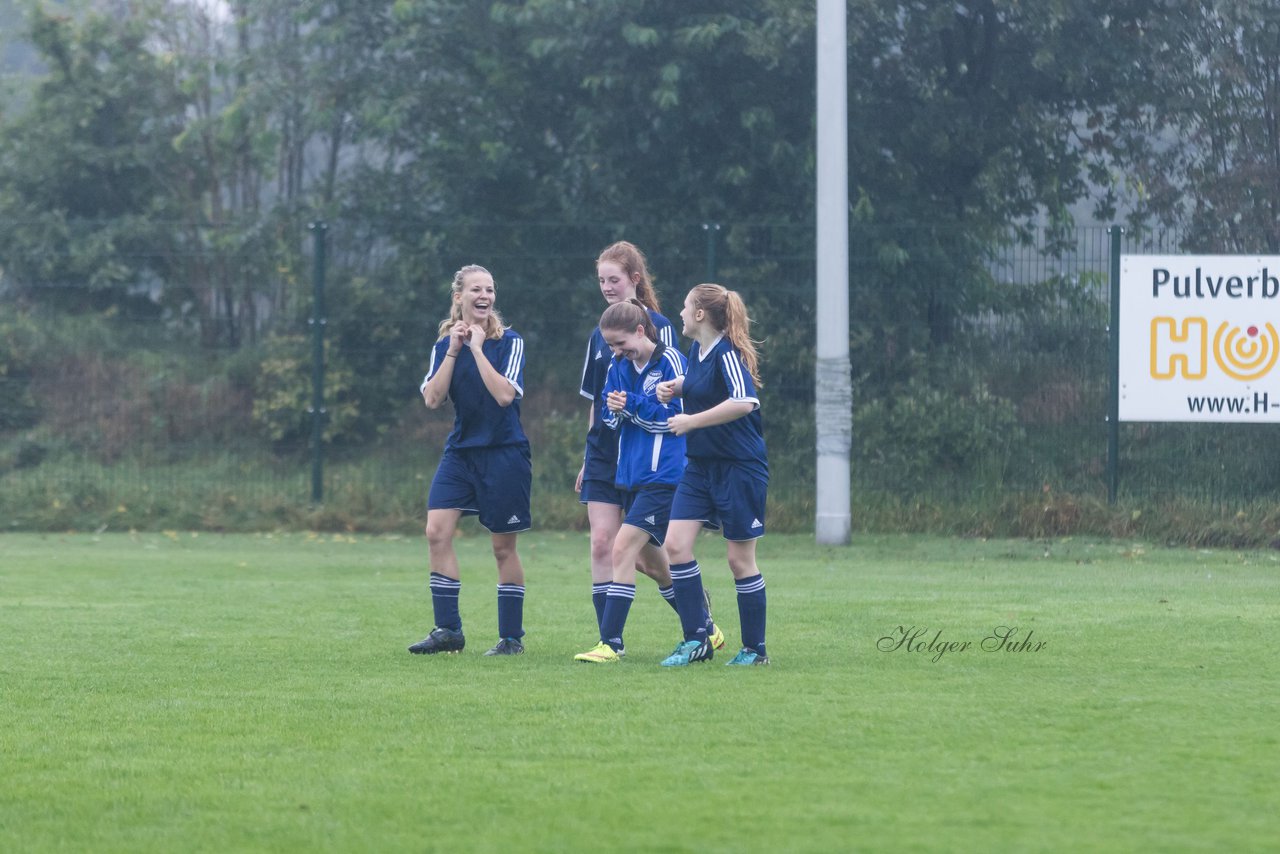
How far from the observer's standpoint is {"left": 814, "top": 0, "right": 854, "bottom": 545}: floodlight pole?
1391 cm

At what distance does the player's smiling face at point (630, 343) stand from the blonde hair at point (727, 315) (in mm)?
342

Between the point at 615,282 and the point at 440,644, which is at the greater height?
the point at 615,282

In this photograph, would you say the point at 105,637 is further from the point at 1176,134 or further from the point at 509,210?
the point at 1176,134

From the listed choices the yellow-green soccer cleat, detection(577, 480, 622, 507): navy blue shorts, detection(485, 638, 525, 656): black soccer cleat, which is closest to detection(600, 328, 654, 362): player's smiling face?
detection(577, 480, 622, 507): navy blue shorts

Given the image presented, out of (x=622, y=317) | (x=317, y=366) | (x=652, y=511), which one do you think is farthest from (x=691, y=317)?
(x=317, y=366)

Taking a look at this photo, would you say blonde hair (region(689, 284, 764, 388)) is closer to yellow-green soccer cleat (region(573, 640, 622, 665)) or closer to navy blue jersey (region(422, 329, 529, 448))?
navy blue jersey (region(422, 329, 529, 448))

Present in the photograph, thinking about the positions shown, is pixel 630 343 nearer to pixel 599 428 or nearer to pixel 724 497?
pixel 599 428

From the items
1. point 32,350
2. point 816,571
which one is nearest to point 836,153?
point 816,571

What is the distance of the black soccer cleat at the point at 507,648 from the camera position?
7758mm

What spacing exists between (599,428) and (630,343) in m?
0.53

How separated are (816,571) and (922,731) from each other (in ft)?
21.1

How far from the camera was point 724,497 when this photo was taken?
7.29 metres

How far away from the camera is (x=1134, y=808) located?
180 inches

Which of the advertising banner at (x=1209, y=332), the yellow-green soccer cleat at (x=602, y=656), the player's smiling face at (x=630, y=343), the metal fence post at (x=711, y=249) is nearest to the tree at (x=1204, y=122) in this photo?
the advertising banner at (x=1209, y=332)
